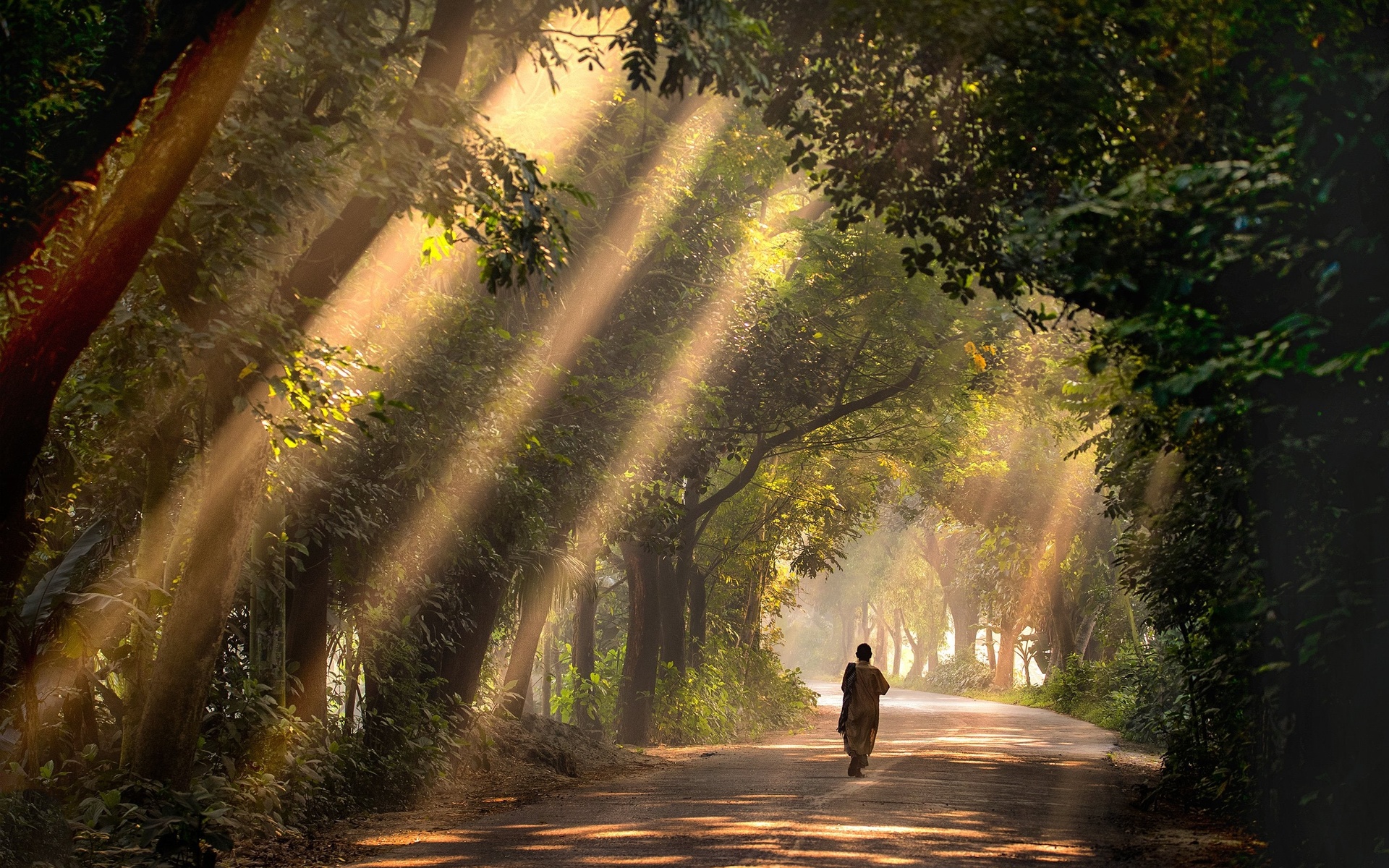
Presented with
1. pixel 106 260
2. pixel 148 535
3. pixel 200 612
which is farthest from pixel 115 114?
pixel 148 535

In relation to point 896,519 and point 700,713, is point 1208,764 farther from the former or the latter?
point 896,519

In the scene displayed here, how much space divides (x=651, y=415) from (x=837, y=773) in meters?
5.65

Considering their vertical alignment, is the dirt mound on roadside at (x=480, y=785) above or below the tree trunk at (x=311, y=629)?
below

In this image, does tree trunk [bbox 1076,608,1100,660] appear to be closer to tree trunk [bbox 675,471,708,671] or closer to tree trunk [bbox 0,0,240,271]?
tree trunk [bbox 675,471,708,671]

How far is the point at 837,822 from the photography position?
10859 mm

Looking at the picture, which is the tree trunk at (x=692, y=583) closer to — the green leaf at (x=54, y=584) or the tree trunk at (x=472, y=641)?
the tree trunk at (x=472, y=641)

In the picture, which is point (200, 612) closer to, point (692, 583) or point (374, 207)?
point (374, 207)

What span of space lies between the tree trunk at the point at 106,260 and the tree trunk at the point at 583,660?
20.4 m

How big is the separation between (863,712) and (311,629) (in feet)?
24.2

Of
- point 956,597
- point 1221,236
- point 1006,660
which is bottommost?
point 1006,660

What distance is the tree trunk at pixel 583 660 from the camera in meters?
26.2

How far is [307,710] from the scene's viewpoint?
40.3 ft

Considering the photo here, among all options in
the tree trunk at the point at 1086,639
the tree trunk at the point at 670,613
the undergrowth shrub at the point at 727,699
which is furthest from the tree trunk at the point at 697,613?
the tree trunk at the point at 1086,639

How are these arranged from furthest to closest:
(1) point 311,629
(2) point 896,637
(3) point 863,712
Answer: (2) point 896,637, (3) point 863,712, (1) point 311,629
